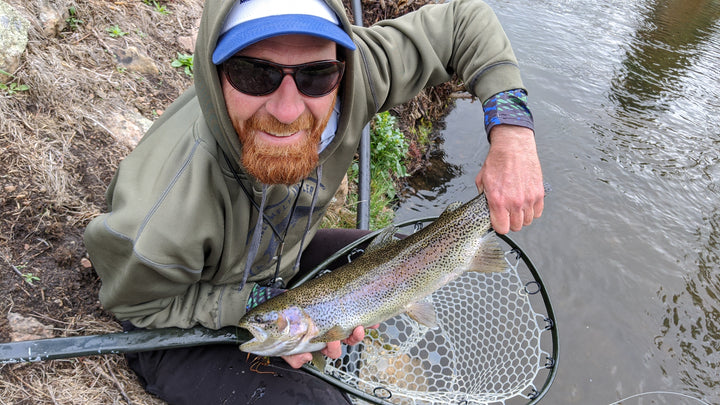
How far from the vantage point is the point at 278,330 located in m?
2.51

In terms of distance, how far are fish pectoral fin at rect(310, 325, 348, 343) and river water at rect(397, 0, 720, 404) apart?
286 cm

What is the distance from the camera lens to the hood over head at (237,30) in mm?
1993

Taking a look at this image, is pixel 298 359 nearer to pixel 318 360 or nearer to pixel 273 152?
pixel 318 360

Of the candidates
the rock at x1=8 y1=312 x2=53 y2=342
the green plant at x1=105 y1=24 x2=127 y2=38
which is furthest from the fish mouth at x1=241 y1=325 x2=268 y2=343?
the green plant at x1=105 y1=24 x2=127 y2=38

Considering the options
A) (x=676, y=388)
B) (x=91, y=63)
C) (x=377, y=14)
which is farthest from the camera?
(x=377, y=14)

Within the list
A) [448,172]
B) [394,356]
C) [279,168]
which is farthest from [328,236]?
[448,172]

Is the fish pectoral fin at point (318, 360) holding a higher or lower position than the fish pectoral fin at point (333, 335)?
lower

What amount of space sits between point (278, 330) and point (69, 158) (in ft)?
7.26

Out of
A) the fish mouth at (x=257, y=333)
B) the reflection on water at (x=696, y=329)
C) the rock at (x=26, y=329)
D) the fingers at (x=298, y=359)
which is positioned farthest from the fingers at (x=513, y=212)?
the reflection on water at (x=696, y=329)

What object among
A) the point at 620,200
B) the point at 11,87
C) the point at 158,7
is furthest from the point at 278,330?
the point at 620,200

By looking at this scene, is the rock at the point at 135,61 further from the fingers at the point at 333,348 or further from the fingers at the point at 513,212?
the fingers at the point at 513,212

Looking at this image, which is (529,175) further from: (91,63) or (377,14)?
(377,14)

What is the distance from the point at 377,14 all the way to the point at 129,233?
17.5ft

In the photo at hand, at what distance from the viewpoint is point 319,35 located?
6.70ft
